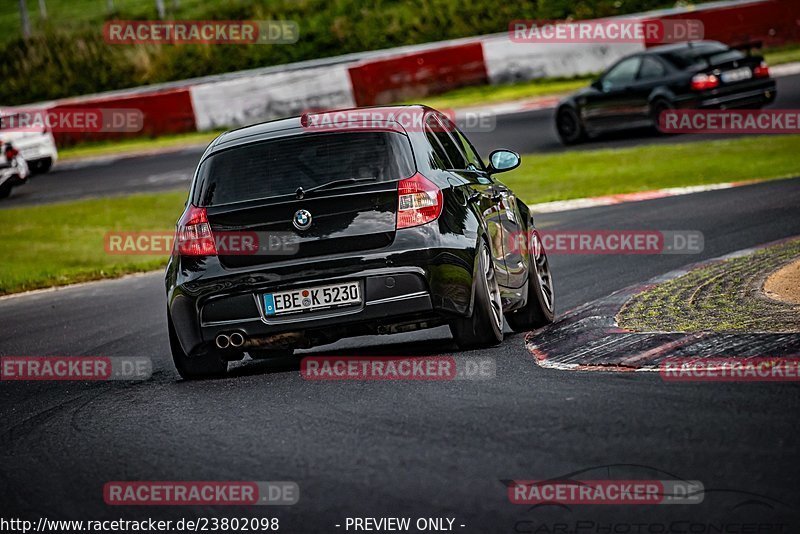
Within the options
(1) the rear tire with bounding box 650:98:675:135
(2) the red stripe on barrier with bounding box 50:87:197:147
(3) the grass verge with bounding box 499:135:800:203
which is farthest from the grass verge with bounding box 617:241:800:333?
(2) the red stripe on barrier with bounding box 50:87:197:147

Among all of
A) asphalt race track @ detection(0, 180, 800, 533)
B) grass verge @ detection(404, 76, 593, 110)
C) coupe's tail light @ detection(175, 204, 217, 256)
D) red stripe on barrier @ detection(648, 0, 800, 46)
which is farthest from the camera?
red stripe on barrier @ detection(648, 0, 800, 46)

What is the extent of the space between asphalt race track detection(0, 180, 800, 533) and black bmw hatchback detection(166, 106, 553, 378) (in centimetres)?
36

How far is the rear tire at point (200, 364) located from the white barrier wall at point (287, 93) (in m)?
23.1

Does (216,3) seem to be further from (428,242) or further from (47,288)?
(428,242)

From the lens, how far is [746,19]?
31188mm

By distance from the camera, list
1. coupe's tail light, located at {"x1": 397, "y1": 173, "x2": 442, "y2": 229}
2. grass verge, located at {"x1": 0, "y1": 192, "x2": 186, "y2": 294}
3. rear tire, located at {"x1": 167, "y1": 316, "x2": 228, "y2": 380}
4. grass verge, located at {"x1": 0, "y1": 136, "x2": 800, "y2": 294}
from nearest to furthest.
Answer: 1. coupe's tail light, located at {"x1": 397, "y1": 173, "x2": 442, "y2": 229}
2. rear tire, located at {"x1": 167, "y1": 316, "x2": 228, "y2": 380}
3. grass verge, located at {"x1": 0, "y1": 192, "x2": 186, "y2": 294}
4. grass verge, located at {"x1": 0, "y1": 136, "x2": 800, "y2": 294}

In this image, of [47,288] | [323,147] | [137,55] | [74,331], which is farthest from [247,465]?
[137,55]

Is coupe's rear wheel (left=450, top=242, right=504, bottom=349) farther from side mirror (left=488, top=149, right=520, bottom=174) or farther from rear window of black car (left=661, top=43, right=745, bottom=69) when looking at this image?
rear window of black car (left=661, top=43, right=745, bottom=69)

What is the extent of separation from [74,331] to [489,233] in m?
4.36

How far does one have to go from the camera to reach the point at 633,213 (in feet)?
51.4

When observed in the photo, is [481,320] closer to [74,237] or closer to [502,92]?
[74,237]

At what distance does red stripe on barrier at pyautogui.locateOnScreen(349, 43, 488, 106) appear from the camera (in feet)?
103

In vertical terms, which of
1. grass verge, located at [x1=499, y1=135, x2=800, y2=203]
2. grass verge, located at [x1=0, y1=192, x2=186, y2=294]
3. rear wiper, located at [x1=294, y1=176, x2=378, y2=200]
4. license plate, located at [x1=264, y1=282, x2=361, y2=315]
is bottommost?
grass verge, located at [x1=499, y1=135, x2=800, y2=203]

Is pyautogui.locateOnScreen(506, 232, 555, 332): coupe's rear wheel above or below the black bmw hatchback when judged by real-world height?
below
